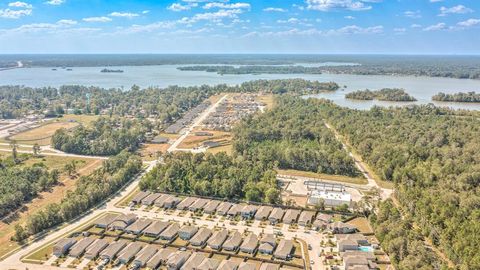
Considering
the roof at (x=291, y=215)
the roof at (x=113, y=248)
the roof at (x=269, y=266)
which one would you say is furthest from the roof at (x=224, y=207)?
the roof at (x=113, y=248)

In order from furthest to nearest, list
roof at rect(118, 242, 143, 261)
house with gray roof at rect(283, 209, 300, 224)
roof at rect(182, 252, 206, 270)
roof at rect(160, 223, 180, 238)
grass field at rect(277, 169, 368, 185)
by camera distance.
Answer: grass field at rect(277, 169, 368, 185) < house with gray roof at rect(283, 209, 300, 224) < roof at rect(160, 223, 180, 238) < roof at rect(118, 242, 143, 261) < roof at rect(182, 252, 206, 270)

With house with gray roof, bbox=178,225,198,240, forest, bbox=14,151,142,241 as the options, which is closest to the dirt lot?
forest, bbox=14,151,142,241

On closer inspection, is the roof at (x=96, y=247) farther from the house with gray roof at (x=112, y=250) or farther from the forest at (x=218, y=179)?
the forest at (x=218, y=179)

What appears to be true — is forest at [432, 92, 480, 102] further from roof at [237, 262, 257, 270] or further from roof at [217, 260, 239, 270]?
roof at [217, 260, 239, 270]

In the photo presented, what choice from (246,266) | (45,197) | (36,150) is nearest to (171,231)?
(246,266)

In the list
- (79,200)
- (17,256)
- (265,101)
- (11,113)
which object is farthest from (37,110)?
(17,256)

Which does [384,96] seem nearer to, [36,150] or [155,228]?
[36,150]
